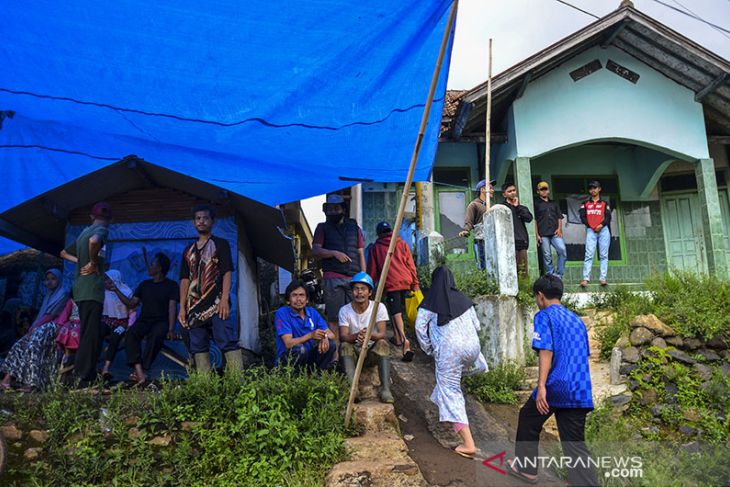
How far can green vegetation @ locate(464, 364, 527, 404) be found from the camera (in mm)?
6355

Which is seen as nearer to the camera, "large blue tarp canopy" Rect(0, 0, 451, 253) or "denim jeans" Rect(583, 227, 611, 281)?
"large blue tarp canopy" Rect(0, 0, 451, 253)

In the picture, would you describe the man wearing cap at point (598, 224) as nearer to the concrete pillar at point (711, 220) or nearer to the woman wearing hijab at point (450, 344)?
the concrete pillar at point (711, 220)

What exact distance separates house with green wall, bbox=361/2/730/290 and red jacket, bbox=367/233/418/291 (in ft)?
8.77

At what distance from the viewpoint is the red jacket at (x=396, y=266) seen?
671 cm

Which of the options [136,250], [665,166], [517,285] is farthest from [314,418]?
[665,166]

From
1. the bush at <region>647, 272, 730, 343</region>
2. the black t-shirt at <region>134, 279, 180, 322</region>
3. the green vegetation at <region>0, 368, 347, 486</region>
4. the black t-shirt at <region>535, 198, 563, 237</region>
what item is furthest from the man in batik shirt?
the bush at <region>647, 272, 730, 343</region>

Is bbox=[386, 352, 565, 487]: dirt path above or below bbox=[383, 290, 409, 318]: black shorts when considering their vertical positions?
below

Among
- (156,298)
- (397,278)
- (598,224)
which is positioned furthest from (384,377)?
(598,224)

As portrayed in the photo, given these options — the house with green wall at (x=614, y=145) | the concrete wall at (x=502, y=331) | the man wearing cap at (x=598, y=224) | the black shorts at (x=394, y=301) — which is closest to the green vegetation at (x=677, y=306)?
the man wearing cap at (x=598, y=224)

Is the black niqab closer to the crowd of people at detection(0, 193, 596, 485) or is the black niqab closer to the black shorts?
the crowd of people at detection(0, 193, 596, 485)

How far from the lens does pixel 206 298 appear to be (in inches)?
202

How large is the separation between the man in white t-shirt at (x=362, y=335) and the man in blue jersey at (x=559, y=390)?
141 cm

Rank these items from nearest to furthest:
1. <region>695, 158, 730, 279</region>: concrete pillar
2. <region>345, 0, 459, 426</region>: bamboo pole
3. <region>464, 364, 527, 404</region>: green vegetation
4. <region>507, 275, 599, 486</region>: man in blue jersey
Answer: <region>507, 275, 599, 486</region>: man in blue jersey, <region>345, 0, 459, 426</region>: bamboo pole, <region>464, 364, 527, 404</region>: green vegetation, <region>695, 158, 730, 279</region>: concrete pillar

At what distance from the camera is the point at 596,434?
17.5 ft
